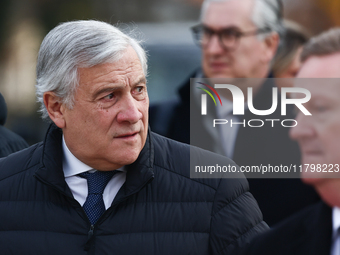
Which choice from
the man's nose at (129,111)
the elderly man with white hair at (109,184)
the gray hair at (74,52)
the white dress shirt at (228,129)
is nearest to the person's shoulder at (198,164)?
the elderly man with white hair at (109,184)

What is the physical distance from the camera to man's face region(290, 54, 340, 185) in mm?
436

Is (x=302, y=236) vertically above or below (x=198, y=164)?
above

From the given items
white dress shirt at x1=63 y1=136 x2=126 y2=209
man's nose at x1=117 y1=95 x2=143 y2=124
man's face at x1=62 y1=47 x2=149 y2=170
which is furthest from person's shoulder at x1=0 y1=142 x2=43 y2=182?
man's nose at x1=117 y1=95 x2=143 y2=124

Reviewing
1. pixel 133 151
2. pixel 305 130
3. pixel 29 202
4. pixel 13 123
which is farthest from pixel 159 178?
pixel 13 123

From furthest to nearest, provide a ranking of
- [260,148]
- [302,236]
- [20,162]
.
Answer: [260,148], [20,162], [302,236]

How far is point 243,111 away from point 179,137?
2.88 feet

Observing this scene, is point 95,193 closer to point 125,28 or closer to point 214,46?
point 214,46

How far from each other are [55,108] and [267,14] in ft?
4.78

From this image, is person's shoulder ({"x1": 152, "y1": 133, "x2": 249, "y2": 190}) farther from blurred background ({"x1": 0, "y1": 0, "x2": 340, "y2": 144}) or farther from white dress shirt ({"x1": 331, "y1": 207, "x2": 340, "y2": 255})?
white dress shirt ({"x1": 331, "y1": 207, "x2": 340, "y2": 255})

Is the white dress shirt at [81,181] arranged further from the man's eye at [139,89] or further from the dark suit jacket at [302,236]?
the dark suit jacket at [302,236]

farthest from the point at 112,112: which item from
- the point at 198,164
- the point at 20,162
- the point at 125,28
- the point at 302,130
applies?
the point at 125,28

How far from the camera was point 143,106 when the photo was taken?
5.61 ft

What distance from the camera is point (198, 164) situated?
1.79 m

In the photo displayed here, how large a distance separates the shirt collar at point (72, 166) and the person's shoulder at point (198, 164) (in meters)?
0.19
